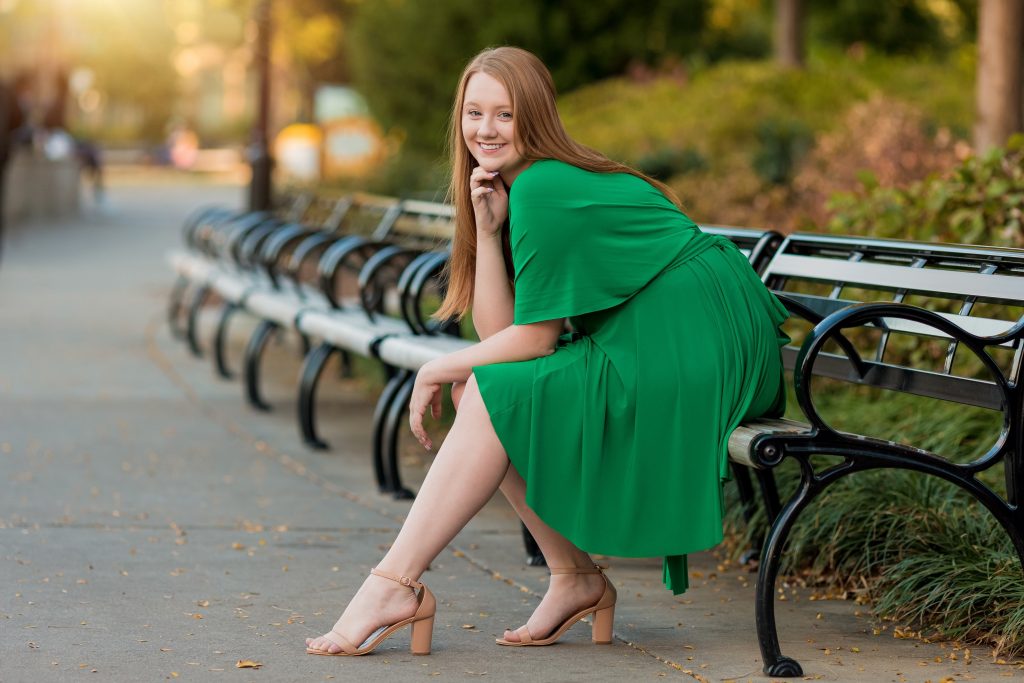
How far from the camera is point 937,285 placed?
14.4ft

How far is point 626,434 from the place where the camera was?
372cm

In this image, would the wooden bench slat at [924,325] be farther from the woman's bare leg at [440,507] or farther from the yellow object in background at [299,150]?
the yellow object in background at [299,150]

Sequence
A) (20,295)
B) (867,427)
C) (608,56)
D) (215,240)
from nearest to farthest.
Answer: (867,427) < (215,240) < (20,295) < (608,56)

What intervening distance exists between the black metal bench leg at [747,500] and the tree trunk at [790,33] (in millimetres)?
15322

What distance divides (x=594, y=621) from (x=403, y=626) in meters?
0.51

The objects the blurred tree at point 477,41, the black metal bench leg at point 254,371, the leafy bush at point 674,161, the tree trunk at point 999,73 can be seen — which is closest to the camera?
the black metal bench leg at point 254,371

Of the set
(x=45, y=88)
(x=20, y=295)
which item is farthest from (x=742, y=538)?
(x=45, y=88)

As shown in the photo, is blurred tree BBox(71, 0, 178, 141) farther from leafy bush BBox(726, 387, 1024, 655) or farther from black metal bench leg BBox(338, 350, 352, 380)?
leafy bush BBox(726, 387, 1024, 655)

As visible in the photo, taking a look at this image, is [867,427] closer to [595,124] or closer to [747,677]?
[747,677]

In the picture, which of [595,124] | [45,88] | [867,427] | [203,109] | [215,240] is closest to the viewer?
[867,427]

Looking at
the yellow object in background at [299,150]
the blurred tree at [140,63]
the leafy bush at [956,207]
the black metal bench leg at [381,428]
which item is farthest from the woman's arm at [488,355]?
the blurred tree at [140,63]

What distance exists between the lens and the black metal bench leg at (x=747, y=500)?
4902mm

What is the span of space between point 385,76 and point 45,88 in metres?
13.1

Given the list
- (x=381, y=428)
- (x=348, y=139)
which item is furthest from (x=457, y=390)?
(x=348, y=139)
